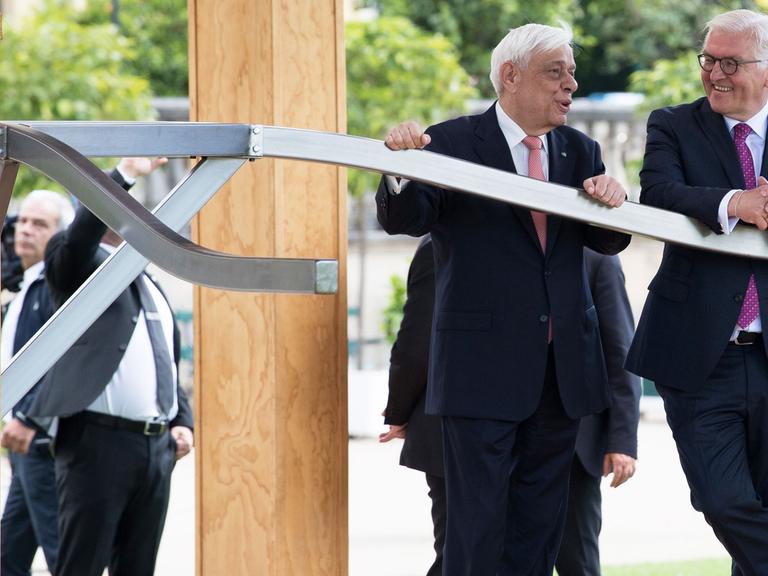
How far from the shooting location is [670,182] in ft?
13.3

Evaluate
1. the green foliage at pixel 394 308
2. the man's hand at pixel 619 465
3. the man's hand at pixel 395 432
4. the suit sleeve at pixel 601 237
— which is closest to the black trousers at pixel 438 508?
the man's hand at pixel 395 432

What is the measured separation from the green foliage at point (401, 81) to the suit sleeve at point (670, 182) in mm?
10367

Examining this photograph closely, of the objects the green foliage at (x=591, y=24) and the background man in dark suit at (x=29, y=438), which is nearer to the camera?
the background man in dark suit at (x=29, y=438)

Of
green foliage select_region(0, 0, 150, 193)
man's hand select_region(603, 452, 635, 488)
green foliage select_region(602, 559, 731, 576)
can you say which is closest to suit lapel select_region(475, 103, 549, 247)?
man's hand select_region(603, 452, 635, 488)

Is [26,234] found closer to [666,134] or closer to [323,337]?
[323,337]

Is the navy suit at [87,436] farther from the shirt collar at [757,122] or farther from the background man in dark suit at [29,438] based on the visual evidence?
the shirt collar at [757,122]

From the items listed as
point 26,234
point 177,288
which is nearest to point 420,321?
point 26,234

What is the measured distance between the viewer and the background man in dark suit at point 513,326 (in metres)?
4.00

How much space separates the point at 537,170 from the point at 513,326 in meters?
0.45

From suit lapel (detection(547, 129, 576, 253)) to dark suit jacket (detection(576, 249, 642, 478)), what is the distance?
43.7 inches

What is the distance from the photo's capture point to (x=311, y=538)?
14.1ft

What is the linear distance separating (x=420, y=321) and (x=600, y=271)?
0.78 m

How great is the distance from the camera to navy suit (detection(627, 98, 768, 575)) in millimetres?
4035

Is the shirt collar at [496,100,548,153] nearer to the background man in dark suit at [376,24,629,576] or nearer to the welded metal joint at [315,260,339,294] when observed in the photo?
the background man in dark suit at [376,24,629,576]
